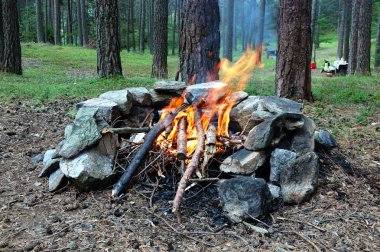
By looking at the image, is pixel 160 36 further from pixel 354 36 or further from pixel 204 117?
pixel 354 36

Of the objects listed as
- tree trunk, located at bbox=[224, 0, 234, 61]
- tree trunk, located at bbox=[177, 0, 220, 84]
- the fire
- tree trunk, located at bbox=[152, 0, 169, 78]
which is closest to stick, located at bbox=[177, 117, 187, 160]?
the fire

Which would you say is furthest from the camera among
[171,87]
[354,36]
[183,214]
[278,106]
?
[354,36]

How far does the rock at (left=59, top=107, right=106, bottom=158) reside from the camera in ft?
12.8

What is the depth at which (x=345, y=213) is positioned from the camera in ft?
11.0

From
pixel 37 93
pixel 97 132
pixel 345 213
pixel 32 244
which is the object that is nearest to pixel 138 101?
pixel 97 132

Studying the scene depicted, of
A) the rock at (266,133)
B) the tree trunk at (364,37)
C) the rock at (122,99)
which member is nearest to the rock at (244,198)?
the rock at (266,133)

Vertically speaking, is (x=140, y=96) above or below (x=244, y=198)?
above

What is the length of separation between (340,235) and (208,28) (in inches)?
165

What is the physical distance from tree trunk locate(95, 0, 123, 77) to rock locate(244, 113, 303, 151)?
7.06m

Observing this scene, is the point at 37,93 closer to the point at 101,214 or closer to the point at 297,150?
the point at 101,214

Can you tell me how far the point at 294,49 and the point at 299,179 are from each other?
13.1 ft

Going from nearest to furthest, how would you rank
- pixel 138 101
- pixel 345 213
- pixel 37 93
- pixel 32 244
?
pixel 32 244
pixel 345 213
pixel 138 101
pixel 37 93

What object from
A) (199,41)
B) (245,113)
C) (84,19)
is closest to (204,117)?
(245,113)

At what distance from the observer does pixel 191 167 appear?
12.0 ft
